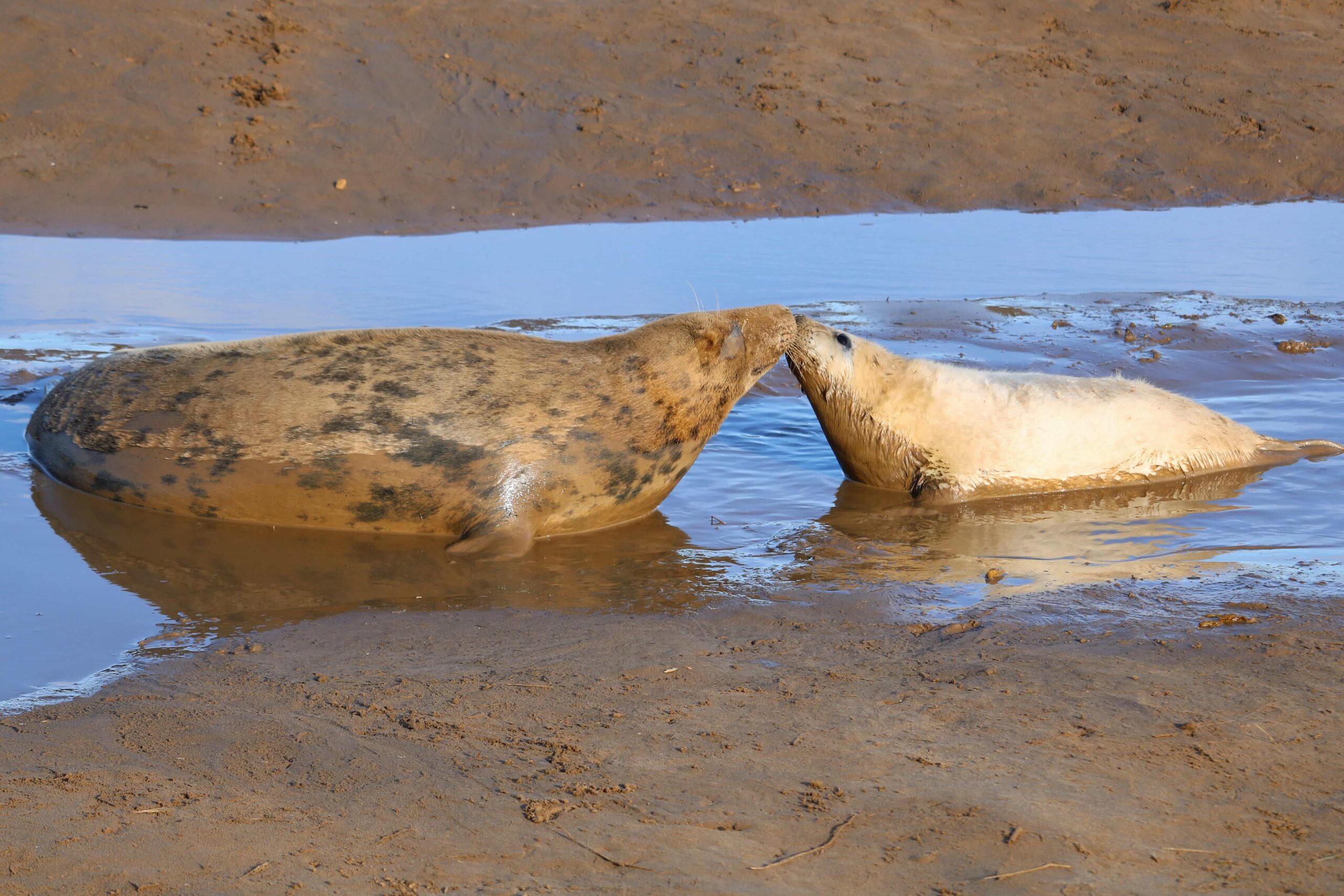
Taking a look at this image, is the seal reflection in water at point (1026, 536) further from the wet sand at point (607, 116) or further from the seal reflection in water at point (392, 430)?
the wet sand at point (607, 116)

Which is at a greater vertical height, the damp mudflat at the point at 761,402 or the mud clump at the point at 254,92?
the mud clump at the point at 254,92

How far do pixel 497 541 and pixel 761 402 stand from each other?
309 centimetres

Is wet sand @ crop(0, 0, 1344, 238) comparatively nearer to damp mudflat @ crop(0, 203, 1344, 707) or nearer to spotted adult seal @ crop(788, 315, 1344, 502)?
damp mudflat @ crop(0, 203, 1344, 707)

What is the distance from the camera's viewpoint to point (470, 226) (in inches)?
510

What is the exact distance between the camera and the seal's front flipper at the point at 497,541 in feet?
17.5

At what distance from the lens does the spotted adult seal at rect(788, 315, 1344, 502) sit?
643 centimetres

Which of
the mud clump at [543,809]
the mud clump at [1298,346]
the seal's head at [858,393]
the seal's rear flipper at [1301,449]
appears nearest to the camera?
the mud clump at [543,809]

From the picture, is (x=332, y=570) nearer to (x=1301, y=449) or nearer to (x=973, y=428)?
(x=973, y=428)

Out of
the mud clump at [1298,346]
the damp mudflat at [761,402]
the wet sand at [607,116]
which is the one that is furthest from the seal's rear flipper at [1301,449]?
the wet sand at [607,116]

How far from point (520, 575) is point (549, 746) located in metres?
1.82

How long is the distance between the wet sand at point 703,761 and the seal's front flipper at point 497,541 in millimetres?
816

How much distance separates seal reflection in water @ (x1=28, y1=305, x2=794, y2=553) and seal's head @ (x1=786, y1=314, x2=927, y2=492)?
2.15 ft

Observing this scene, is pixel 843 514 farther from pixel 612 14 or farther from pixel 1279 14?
pixel 1279 14

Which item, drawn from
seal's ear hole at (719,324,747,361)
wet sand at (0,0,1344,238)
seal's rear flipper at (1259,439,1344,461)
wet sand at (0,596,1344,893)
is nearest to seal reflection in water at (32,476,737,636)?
wet sand at (0,596,1344,893)
